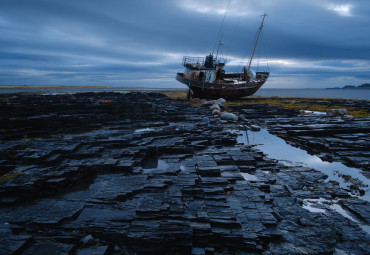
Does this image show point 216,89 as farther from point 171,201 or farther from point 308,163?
point 171,201

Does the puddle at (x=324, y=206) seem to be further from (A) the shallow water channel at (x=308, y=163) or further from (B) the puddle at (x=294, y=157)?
(B) the puddle at (x=294, y=157)

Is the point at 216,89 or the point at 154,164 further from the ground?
the point at 216,89

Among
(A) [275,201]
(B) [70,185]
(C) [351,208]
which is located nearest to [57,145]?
(B) [70,185]

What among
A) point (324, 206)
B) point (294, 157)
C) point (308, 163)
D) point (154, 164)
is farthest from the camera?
point (294, 157)

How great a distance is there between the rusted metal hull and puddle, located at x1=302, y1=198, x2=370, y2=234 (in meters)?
33.8

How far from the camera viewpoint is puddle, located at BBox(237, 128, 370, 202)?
10.1 metres

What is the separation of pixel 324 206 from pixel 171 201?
18.3ft

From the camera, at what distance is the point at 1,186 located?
7.36m

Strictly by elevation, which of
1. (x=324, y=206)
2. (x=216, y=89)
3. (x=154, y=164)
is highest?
(x=216, y=89)

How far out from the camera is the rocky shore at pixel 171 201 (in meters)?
5.38

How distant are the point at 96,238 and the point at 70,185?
3.65m

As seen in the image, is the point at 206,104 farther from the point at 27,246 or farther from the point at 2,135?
the point at 27,246

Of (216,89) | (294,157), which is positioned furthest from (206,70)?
(294,157)

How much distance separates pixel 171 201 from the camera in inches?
269
